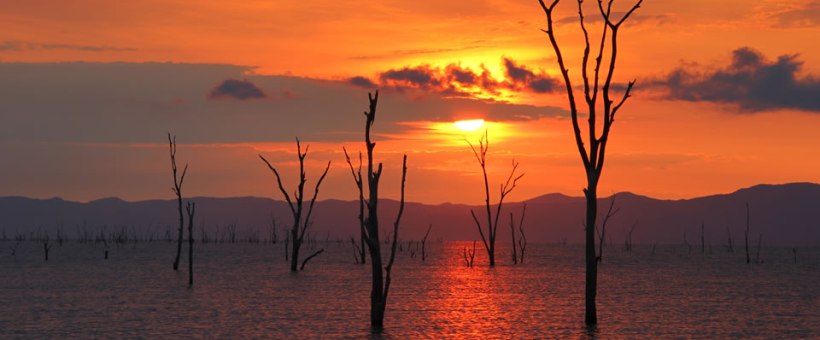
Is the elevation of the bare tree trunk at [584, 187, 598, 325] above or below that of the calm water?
above

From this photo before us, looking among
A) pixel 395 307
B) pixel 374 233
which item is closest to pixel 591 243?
pixel 374 233

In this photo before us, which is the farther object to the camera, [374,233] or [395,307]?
[395,307]

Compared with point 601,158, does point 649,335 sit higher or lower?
lower

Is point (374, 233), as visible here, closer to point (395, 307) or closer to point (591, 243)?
point (591, 243)

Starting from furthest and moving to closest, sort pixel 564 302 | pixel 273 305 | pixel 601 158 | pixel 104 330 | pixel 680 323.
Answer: pixel 564 302 → pixel 273 305 → pixel 680 323 → pixel 104 330 → pixel 601 158

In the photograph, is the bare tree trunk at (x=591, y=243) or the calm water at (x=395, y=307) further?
the calm water at (x=395, y=307)

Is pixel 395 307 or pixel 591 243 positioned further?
pixel 395 307

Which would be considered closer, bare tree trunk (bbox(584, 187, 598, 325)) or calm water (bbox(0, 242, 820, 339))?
bare tree trunk (bbox(584, 187, 598, 325))

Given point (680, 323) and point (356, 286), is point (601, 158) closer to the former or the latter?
point (680, 323)

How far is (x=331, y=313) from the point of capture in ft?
121

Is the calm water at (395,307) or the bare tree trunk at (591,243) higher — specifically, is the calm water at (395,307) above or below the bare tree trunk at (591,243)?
below

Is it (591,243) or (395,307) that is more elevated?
(591,243)

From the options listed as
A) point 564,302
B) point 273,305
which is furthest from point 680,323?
point 273,305

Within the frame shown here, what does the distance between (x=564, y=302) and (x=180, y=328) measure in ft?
56.1
